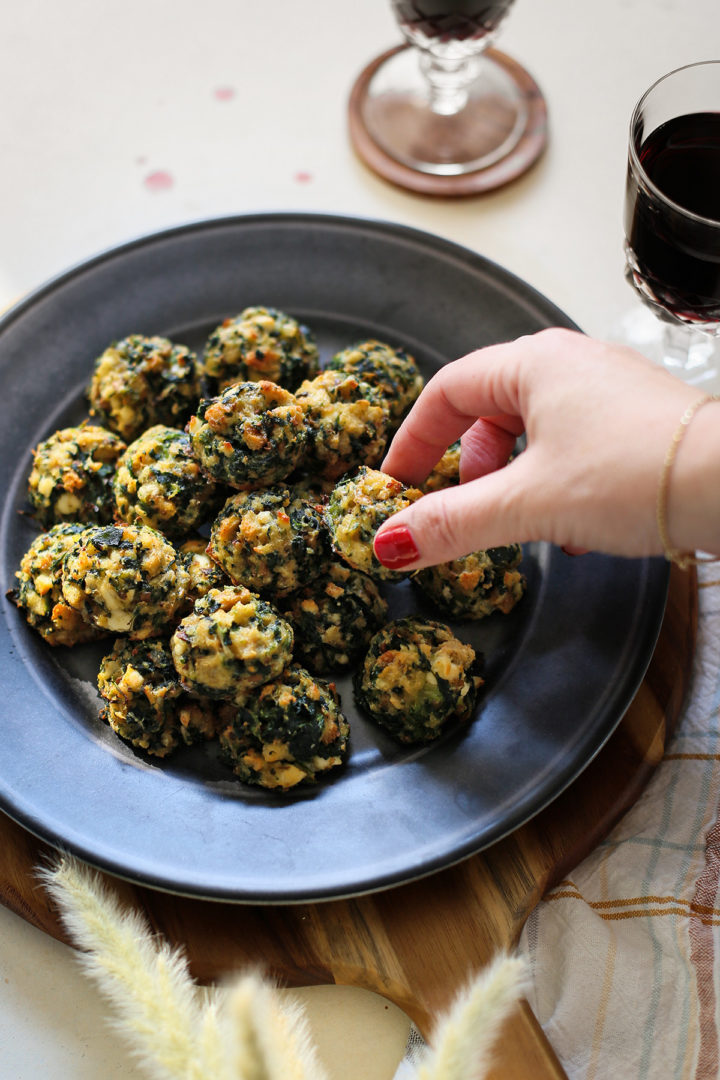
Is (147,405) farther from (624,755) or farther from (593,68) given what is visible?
(593,68)

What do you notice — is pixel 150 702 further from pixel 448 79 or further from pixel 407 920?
pixel 448 79

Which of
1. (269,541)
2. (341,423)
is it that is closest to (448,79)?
(341,423)

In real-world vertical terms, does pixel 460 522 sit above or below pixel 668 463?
below

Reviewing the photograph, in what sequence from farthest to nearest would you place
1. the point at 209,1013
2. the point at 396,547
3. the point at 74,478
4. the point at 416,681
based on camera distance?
the point at 74,478 → the point at 416,681 → the point at 396,547 → the point at 209,1013

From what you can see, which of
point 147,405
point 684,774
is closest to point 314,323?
point 147,405

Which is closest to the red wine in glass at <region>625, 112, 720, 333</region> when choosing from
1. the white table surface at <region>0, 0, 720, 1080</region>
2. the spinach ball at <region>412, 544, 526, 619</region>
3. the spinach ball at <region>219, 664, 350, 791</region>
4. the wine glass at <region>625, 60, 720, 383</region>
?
the wine glass at <region>625, 60, 720, 383</region>

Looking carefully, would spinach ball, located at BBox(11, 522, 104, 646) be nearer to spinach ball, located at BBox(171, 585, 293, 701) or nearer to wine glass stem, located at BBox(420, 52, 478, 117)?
spinach ball, located at BBox(171, 585, 293, 701)
